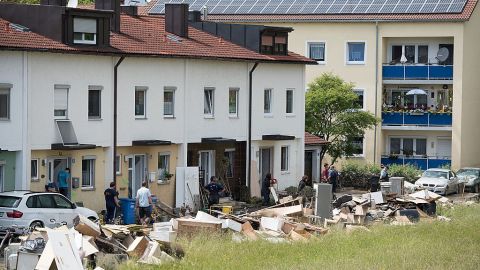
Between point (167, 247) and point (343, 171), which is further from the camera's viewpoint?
point (343, 171)

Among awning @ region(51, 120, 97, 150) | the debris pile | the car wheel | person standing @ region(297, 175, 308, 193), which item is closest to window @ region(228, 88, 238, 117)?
person standing @ region(297, 175, 308, 193)

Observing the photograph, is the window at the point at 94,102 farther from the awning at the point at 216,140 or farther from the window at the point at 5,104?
the awning at the point at 216,140

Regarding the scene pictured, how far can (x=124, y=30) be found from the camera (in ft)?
156

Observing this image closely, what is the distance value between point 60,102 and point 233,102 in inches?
418

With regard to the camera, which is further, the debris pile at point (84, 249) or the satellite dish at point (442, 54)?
the satellite dish at point (442, 54)

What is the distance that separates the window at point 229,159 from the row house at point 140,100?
52mm

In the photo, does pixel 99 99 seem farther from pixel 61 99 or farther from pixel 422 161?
pixel 422 161

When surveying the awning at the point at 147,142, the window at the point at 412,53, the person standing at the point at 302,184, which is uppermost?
the window at the point at 412,53


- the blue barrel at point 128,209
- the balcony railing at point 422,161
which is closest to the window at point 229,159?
the blue barrel at point 128,209

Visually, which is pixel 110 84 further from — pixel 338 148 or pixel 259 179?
pixel 338 148

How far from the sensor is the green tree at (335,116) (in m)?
62.8

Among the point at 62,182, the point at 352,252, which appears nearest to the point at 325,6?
the point at 62,182

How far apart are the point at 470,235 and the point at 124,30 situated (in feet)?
54.8

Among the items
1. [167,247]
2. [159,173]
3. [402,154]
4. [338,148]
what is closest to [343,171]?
[338,148]
